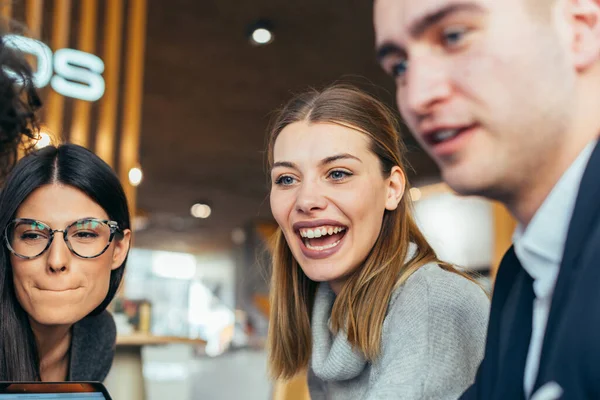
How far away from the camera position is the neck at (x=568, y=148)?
52cm

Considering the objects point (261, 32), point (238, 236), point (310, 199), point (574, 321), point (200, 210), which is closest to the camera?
point (574, 321)

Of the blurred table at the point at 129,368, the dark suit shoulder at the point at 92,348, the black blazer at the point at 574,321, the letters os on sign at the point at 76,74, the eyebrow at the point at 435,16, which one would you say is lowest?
the blurred table at the point at 129,368

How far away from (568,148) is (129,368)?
2607 mm

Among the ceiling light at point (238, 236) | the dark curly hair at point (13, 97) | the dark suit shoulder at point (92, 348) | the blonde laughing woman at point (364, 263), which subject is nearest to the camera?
the dark curly hair at point (13, 97)

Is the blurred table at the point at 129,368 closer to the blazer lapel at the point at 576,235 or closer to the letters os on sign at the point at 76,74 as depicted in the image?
the letters os on sign at the point at 76,74

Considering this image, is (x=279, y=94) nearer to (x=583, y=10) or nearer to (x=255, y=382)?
(x=255, y=382)

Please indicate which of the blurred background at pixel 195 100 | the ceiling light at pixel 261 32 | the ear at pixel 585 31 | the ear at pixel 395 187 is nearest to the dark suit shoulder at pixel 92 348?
the blurred background at pixel 195 100

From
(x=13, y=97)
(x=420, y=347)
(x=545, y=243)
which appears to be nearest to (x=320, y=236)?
(x=420, y=347)

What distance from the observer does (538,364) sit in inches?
20.7

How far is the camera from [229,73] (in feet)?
20.0

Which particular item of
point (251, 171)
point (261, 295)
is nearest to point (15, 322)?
point (251, 171)

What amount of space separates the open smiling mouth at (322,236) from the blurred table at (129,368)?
1.75 m

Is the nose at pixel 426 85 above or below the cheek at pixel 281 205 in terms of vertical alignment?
above

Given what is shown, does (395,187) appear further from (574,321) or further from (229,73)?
(229,73)
